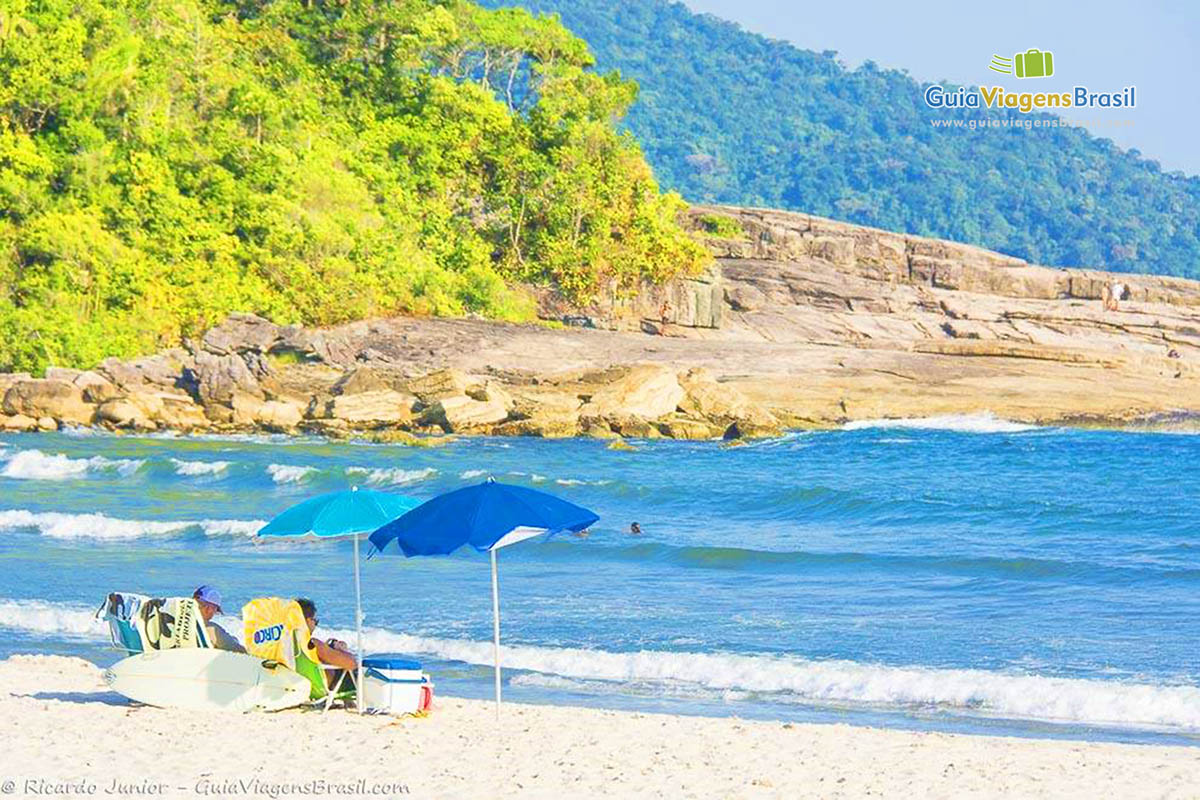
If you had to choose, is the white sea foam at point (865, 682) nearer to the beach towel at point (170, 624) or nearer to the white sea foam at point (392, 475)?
the beach towel at point (170, 624)

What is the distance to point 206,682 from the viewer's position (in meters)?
11.6

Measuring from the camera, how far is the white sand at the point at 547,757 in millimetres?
9281

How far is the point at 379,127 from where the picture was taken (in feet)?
165

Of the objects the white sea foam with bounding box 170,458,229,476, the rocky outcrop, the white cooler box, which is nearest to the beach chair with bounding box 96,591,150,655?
the white cooler box

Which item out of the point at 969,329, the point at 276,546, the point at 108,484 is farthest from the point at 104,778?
the point at 969,329

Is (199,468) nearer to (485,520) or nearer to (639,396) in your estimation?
(639,396)

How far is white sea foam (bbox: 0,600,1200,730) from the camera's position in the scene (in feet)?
40.9

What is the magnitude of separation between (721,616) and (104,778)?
8.34 metres

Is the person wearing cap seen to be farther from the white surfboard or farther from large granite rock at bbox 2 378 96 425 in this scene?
large granite rock at bbox 2 378 96 425

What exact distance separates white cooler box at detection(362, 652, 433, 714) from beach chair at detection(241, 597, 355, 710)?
215 mm

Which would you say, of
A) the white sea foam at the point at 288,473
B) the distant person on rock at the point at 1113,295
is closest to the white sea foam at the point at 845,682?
the white sea foam at the point at 288,473

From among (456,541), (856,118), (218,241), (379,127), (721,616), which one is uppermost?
(856,118)

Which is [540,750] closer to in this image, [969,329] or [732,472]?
[732,472]

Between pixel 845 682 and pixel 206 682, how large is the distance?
16.6 feet
